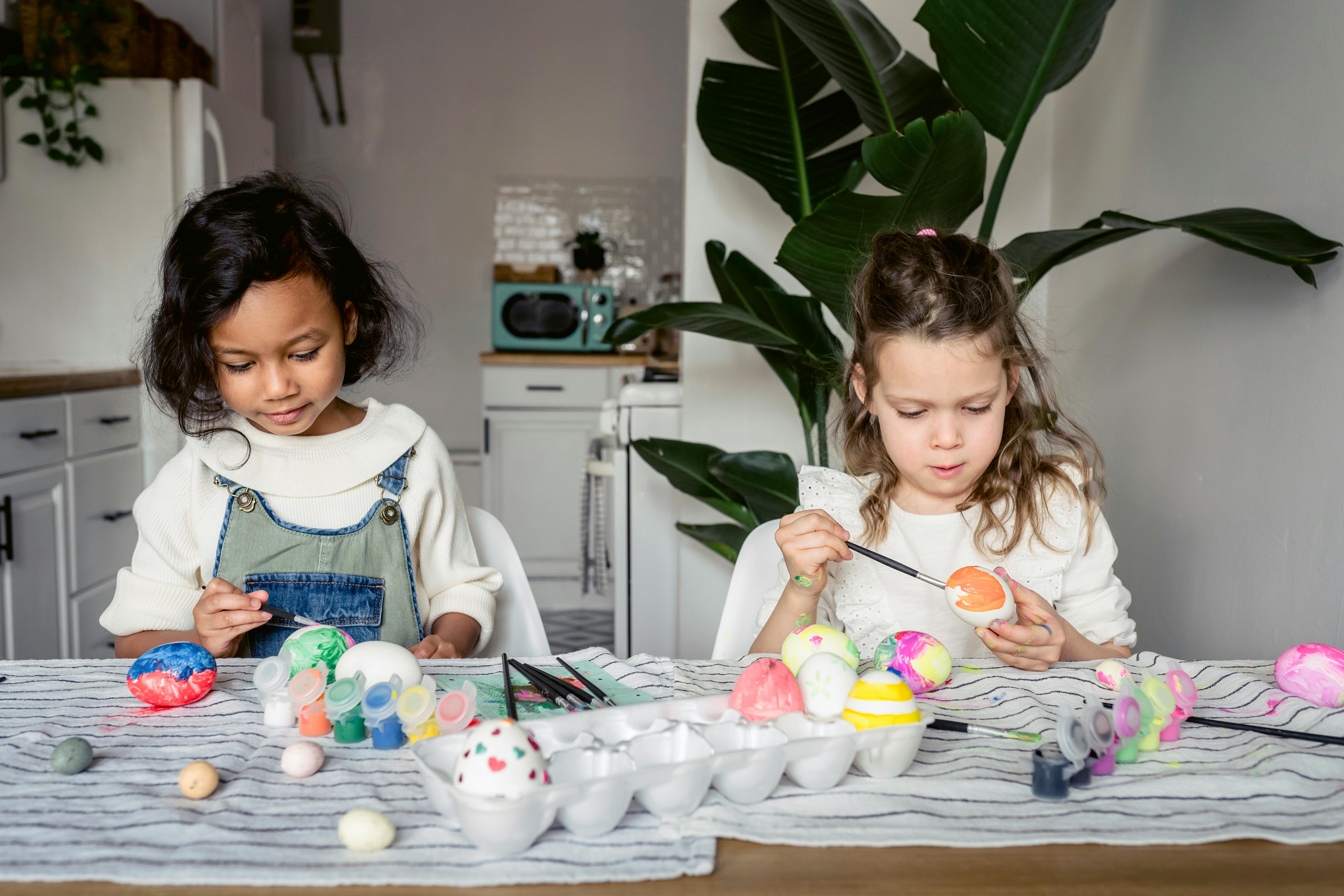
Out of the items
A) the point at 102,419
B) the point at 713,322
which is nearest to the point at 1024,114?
the point at 713,322

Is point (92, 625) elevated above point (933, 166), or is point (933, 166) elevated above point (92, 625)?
point (933, 166)

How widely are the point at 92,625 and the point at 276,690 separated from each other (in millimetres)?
2143

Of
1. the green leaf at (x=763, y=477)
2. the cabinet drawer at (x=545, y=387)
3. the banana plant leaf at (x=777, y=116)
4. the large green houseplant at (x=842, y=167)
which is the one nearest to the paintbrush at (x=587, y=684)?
the large green houseplant at (x=842, y=167)

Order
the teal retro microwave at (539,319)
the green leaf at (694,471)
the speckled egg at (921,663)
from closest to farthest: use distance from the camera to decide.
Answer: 1. the speckled egg at (921,663)
2. the green leaf at (694,471)
3. the teal retro microwave at (539,319)

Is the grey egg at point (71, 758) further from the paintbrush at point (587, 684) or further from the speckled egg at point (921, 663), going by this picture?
the speckled egg at point (921, 663)

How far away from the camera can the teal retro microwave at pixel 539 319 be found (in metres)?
4.00

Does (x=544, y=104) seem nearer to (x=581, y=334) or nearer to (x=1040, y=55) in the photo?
(x=581, y=334)

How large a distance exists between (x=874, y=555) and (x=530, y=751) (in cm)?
50

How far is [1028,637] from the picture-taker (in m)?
0.94

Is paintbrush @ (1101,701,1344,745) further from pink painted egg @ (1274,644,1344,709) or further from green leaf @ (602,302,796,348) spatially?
green leaf @ (602,302,796,348)

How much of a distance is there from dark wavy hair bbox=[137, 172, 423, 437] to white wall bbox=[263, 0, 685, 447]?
10.6 feet

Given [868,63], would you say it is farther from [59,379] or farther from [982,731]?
[59,379]

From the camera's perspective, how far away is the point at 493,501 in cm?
391

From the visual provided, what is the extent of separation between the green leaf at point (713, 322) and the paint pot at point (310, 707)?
995 mm
